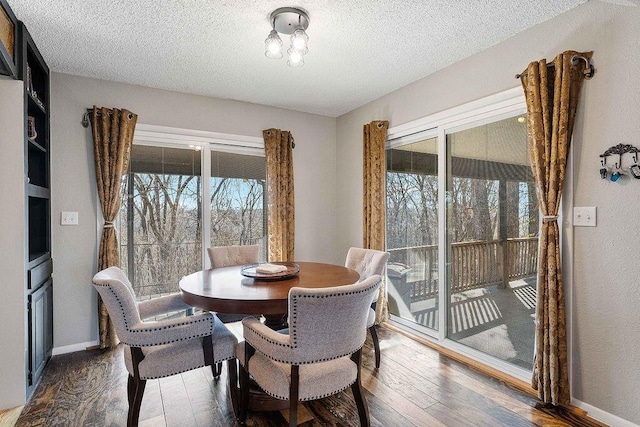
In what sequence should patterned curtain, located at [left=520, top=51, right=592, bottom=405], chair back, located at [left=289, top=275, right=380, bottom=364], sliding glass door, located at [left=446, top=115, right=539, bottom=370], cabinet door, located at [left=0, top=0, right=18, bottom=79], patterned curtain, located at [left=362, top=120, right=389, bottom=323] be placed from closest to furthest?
chair back, located at [left=289, top=275, right=380, bottom=364]
cabinet door, located at [left=0, top=0, right=18, bottom=79]
patterned curtain, located at [left=520, top=51, right=592, bottom=405]
sliding glass door, located at [left=446, top=115, right=539, bottom=370]
patterned curtain, located at [left=362, top=120, right=389, bottom=323]

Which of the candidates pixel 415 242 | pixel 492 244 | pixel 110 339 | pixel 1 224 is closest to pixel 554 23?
pixel 492 244

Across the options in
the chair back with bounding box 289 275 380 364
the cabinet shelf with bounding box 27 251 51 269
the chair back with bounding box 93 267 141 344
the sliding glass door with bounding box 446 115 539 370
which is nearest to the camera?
the chair back with bounding box 289 275 380 364

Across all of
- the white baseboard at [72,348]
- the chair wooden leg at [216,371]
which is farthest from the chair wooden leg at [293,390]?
the white baseboard at [72,348]

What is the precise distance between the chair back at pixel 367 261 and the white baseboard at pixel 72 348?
252 centimetres

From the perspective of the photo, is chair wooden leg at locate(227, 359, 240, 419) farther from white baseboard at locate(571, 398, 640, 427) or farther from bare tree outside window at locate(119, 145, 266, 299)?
white baseboard at locate(571, 398, 640, 427)

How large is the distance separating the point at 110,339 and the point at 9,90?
7.11 feet

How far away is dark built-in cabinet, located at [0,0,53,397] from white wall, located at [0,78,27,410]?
1.6 inches

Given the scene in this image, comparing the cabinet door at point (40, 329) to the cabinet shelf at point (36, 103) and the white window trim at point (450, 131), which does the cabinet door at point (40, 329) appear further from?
the white window trim at point (450, 131)

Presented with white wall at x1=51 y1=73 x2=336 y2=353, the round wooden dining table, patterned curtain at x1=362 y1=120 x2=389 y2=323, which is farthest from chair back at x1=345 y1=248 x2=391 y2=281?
white wall at x1=51 y1=73 x2=336 y2=353

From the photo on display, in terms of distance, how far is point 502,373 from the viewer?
2520 millimetres

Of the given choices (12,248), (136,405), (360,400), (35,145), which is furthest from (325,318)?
(35,145)

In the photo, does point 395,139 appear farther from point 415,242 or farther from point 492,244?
point 492,244

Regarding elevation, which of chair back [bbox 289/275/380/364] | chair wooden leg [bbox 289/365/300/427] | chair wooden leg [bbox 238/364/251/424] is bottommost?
chair wooden leg [bbox 238/364/251/424]

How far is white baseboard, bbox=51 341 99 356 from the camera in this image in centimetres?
296
